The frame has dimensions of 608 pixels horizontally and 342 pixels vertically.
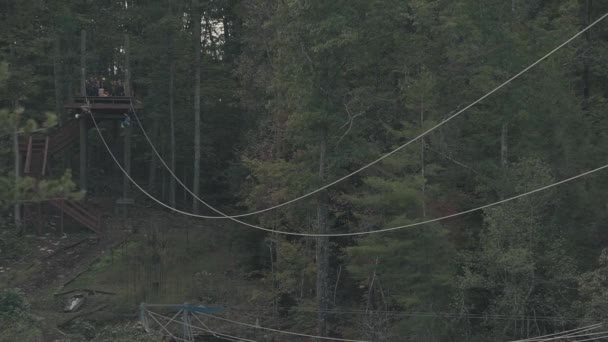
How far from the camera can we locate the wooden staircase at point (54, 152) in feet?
99.8

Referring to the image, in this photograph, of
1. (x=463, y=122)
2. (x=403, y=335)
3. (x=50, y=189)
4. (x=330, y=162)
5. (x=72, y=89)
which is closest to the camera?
(x=50, y=189)

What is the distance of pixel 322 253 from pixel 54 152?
12794mm

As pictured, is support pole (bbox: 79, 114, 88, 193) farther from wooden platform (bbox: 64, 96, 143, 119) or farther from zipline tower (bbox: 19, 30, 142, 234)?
wooden platform (bbox: 64, 96, 143, 119)

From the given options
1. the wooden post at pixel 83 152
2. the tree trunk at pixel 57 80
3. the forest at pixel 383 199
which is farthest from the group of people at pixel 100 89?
the tree trunk at pixel 57 80

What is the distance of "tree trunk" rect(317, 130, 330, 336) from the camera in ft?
76.1

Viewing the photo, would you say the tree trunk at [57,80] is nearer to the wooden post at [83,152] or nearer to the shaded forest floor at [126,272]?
the wooden post at [83,152]

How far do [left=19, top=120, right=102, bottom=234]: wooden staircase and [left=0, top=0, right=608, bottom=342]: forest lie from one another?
1.86 ft

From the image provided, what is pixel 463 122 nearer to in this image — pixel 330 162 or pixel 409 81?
pixel 409 81

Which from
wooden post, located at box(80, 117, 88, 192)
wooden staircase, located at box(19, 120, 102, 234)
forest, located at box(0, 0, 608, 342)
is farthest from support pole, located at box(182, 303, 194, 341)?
wooden staircase, located at box(19, 120, 102, 234)

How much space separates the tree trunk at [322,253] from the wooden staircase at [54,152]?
10.8 metres

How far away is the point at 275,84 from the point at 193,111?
15.5 m

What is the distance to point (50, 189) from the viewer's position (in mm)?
12234

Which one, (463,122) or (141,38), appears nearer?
(463,122)

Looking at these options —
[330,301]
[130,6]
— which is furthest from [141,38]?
[330,301]
